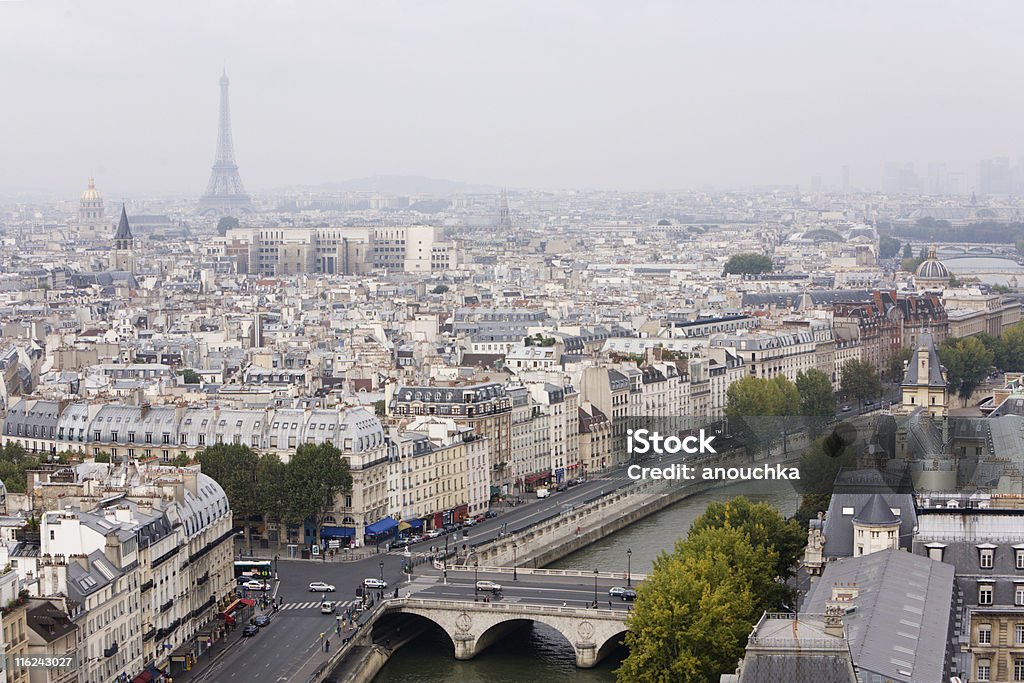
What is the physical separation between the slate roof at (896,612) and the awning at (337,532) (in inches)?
669

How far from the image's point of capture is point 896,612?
27547 millimetres

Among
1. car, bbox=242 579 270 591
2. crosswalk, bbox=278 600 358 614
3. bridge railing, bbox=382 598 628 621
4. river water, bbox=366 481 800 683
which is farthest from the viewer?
car, bbox=242 579 270 591

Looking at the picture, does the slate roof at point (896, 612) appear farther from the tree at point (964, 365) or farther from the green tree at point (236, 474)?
the tree at point (964, 365)

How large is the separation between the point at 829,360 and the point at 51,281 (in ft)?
210

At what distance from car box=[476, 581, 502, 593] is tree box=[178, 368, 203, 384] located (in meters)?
25.1

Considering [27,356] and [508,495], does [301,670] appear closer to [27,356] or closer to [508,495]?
[508,495]

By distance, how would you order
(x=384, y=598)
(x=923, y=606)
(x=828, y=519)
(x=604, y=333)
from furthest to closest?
(x=604, y=333)
(x=384, y=598)
(x=828, y=519)
(x=923, y=606)

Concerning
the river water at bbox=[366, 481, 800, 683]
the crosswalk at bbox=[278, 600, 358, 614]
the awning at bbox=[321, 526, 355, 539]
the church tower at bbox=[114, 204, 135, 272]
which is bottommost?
the river water at bbox=[366, 481, 800, 683]

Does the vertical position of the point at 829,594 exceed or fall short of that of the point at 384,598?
it exceeds it

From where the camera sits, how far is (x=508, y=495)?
56.0m

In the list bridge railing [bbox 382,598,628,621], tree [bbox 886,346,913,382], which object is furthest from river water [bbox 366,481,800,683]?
tree [bbox 886,346,913,382]

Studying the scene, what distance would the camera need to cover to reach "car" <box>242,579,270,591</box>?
42.8 metres

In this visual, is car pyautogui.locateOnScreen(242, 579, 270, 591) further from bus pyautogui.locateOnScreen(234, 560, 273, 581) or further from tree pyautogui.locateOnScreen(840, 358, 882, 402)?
tree pyautogui.locateOnScreen(840, 358, 882, 402)

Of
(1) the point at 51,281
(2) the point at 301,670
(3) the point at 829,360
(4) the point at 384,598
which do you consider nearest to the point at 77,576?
(2) the point at 301,670
